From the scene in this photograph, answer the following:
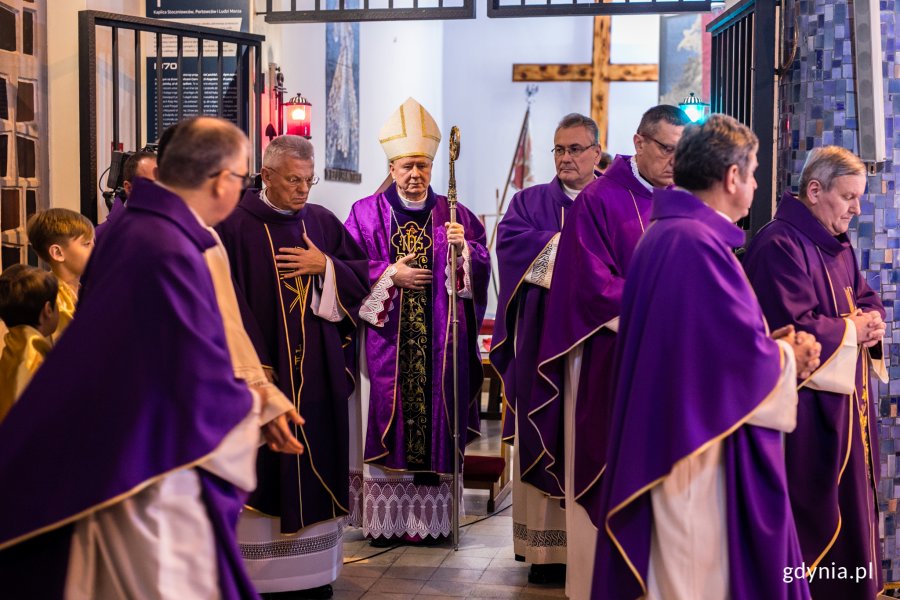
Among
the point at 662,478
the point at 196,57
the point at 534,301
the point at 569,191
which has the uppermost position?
the point at 196,57

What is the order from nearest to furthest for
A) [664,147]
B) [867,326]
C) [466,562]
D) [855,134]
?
[867,326], [664,147], [855,134], [466,562]

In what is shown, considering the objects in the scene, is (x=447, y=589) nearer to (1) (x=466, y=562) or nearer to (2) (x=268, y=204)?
(1) (x=466, y=562)

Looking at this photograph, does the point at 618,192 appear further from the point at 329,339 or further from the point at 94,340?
the point at 94,340

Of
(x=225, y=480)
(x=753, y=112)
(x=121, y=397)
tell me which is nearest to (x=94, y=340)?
(x=121, y=397)

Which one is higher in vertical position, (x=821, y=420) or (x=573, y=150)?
(x=573, y=150)

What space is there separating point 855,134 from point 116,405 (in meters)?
3.41

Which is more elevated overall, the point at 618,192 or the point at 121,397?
the point at 618,192

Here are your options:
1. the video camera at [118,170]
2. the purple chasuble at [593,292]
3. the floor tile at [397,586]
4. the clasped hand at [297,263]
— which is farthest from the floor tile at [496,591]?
the video camera at [118,170]

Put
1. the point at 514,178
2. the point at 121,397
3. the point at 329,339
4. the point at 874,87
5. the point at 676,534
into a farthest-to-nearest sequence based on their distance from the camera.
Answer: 1. the point at 514,178
2. the point at 329,339
3. the point at 874,87
4. the point at 676,534
5. the point at 121,397

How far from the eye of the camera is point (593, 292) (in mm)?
4000

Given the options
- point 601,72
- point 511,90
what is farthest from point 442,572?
point 511,90

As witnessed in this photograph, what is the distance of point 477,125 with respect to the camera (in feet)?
43.8

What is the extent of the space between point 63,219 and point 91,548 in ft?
6.13

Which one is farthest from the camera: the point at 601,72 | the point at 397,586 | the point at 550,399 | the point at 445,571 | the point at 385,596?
the point at 601,72
